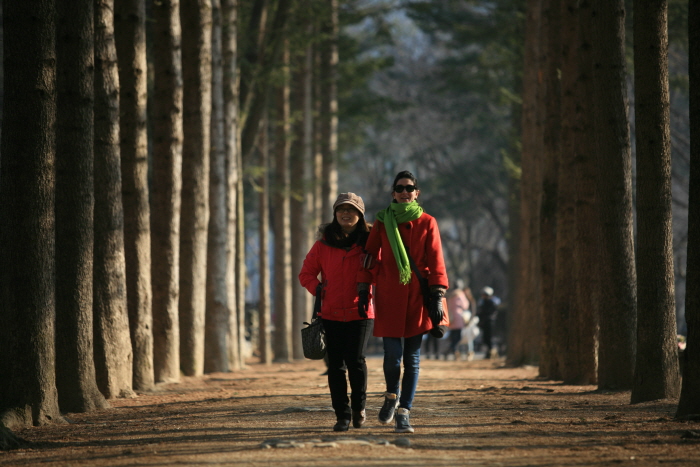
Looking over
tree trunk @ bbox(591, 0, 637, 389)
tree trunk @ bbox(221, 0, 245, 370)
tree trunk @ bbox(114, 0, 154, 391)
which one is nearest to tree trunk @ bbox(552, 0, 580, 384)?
tree trunk @ bbox(591, 0, 637, 389)

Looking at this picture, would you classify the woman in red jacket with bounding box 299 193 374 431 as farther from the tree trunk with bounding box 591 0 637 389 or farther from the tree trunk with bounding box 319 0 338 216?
the tree trunk with bounding box 319 0 338 216

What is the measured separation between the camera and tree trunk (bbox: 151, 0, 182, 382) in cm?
A: 1456

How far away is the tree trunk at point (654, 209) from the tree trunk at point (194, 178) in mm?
8197

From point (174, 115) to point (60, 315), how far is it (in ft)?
17.0

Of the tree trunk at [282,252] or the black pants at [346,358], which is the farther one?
the tree trunk at [282,252]

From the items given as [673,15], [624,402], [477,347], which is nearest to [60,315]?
[624,402]

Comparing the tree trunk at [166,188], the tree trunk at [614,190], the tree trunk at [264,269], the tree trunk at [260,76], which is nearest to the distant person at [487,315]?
the tree trunk at [264,269]

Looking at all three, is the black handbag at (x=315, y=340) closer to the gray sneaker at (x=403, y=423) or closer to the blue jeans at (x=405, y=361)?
the blue jeans at (x=405, y=361)

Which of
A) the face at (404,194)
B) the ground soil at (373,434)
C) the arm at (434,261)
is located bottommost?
the ground soil at (373,434)

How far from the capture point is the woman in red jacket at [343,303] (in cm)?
800

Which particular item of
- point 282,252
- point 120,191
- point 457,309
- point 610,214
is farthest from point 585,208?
point 282,252

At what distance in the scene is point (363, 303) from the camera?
7891mm

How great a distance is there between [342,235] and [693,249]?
9.89ft

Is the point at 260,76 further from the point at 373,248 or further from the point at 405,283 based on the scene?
the point at 405,283
